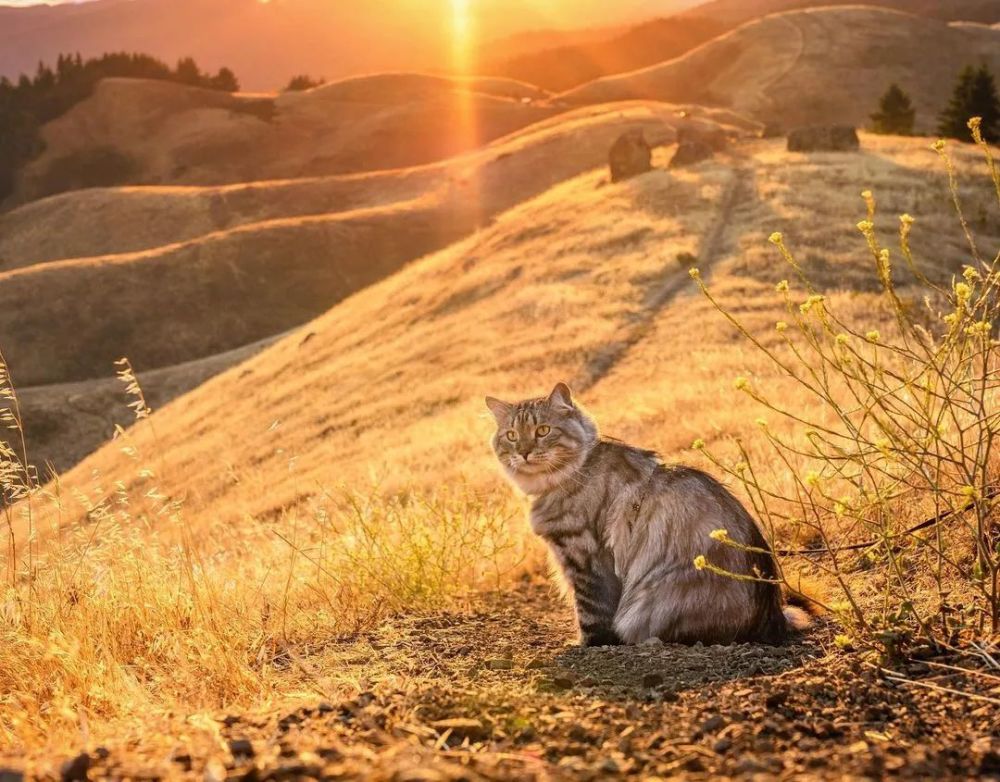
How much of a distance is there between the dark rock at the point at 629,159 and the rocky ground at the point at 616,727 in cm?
4213

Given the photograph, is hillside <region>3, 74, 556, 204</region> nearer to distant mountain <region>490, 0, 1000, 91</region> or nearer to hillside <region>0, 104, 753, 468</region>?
hillside <region>0, 104, 753, 468</region>

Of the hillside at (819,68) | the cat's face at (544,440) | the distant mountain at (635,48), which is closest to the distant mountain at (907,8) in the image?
the distant mountain at (635,48)

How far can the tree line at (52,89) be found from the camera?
3831 inches

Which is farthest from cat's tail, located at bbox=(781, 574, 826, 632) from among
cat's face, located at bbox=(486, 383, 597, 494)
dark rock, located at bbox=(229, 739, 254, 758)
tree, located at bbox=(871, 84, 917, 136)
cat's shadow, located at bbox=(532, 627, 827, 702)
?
tree, located at bbox=(871, 84, 917, 136)

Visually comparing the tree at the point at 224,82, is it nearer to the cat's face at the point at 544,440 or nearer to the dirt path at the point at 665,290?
the dirt path at the point at 665,290

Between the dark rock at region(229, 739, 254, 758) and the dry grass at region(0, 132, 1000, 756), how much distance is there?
32.8 inches

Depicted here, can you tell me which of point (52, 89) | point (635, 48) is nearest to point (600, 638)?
point (52, 89)

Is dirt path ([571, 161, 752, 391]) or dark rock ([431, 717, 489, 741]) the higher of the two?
dark rock ([431, 717, 489, 741])

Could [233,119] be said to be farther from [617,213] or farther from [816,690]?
[816,690]

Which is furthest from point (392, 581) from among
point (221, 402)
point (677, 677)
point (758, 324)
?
point (221, 402)

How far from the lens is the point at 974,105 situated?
181 ft

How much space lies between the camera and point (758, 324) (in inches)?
899

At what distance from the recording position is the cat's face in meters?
6.78

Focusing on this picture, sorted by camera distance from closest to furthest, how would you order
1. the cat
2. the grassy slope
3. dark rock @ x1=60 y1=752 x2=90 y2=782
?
dark rock @ x1=60 y1=752 x2=90 y2=782, the cat, the grassy slope
